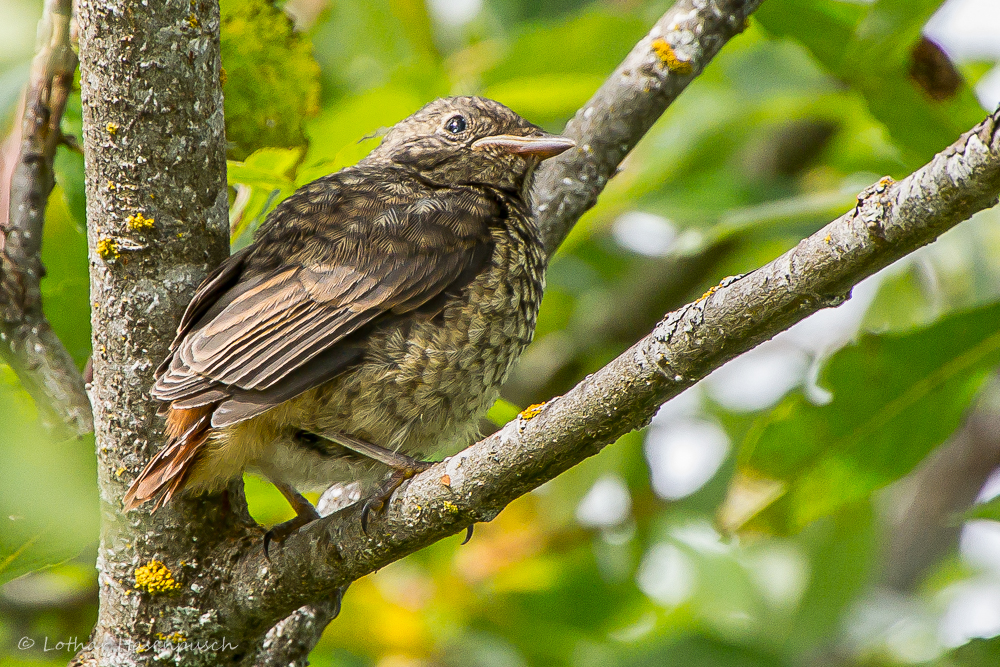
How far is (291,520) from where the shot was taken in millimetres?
2289

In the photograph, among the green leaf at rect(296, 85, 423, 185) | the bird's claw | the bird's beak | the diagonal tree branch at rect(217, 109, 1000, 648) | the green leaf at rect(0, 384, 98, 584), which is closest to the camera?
the green leaf at rect(0, 384, 98, 584)

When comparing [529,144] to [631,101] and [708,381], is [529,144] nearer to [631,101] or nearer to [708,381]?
[631,101]

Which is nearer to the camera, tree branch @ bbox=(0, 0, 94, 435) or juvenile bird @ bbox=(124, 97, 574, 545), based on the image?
juvenile bird @ bbox=(124, 97, 574, 545)

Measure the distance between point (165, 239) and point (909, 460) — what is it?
200 cm

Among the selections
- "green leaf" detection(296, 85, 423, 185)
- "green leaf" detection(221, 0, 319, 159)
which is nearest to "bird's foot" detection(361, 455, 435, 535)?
"green leaf" detection(221, 0, 319, 159)

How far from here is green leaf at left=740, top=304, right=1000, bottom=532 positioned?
2695 mm

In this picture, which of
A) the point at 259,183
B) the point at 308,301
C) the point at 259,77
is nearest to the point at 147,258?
the point at 308,301

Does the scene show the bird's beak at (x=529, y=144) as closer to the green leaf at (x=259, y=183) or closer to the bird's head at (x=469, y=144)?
the bird's head at (x=469, y=144)

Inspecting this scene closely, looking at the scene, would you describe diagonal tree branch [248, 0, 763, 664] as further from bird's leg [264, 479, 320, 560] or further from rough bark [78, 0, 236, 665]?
rough bark [78, 0, 236, 665]

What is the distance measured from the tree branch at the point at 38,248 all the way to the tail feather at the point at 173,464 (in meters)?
0.27

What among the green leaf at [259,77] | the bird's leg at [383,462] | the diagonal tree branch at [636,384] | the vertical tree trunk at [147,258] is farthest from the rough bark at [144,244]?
the green leaf at [259,77]

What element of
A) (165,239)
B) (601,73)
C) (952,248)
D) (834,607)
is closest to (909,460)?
(834,607)

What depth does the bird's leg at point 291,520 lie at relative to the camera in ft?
6.83

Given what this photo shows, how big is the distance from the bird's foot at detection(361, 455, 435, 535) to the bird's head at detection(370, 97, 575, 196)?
3.31 ft
